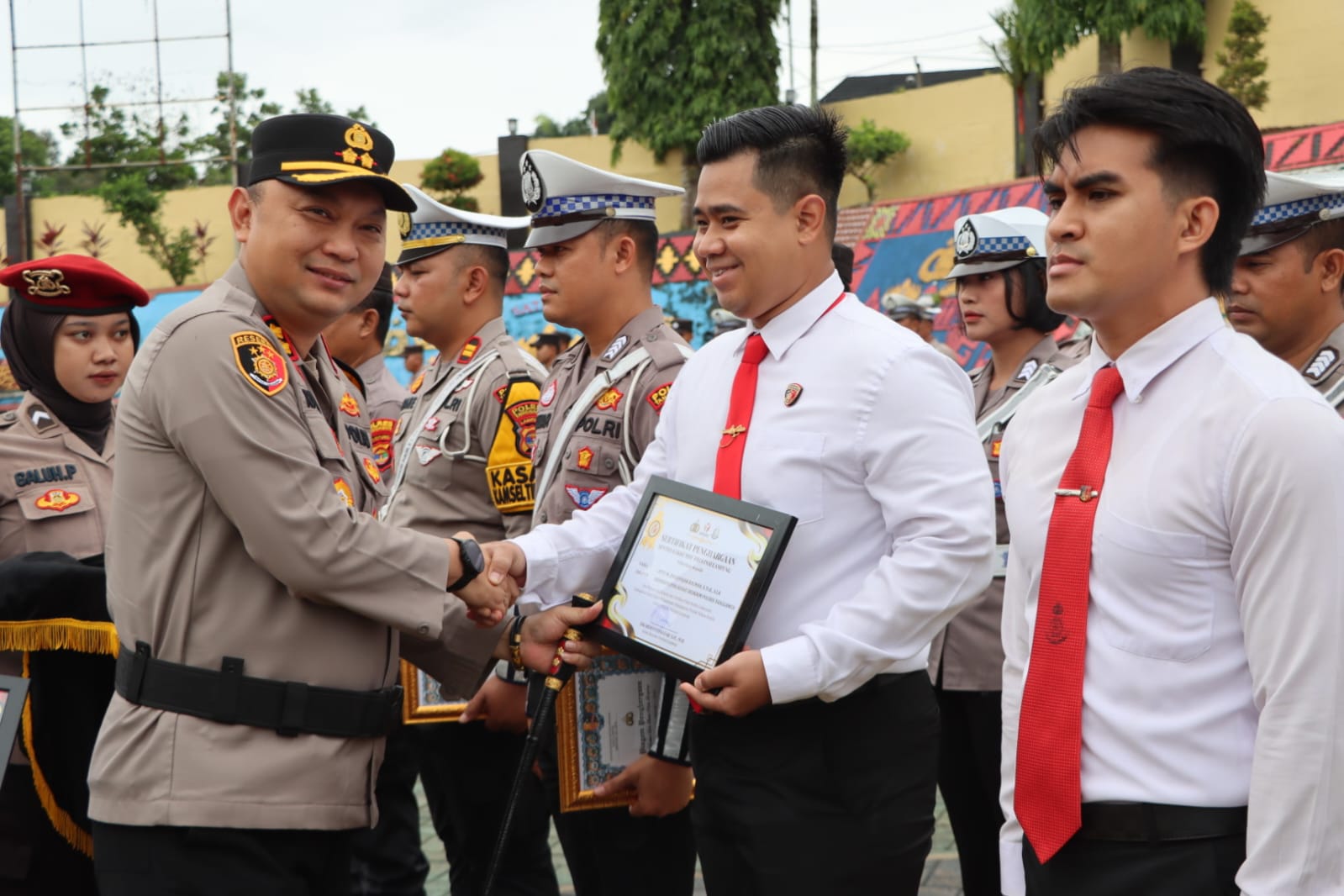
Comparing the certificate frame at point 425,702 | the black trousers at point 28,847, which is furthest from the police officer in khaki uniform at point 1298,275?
the black trousers at point 28,847

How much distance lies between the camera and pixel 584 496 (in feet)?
12.3

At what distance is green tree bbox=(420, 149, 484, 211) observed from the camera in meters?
30.1

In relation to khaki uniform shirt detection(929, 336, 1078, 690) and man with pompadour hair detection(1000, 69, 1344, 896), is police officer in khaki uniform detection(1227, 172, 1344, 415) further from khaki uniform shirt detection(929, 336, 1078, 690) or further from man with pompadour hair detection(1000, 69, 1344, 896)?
man with pompadour hair detection(1000, 69, 1344, 896)

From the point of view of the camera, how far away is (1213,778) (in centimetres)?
192

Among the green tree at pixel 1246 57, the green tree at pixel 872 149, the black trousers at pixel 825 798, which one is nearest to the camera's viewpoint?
the black trousers at pixel 825 798

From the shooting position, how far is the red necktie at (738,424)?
282 centimetres

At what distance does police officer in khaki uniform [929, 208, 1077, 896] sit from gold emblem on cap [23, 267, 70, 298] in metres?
2.97

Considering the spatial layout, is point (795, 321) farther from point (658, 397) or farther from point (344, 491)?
point (344, 491)

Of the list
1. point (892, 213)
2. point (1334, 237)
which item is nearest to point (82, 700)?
point (1334, 237)

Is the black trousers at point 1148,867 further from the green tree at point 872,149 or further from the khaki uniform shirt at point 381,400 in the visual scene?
the green tree at point 872,149

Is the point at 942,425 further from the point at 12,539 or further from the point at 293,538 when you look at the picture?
the point at 12,539

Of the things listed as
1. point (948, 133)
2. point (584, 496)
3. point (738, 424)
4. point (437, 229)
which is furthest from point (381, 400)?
point (948, 133)

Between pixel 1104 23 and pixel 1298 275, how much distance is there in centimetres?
2305

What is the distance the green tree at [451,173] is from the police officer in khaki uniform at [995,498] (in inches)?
1043
